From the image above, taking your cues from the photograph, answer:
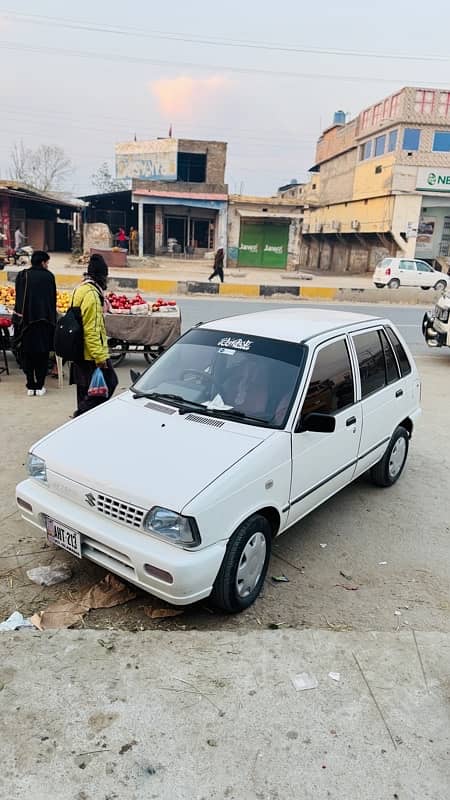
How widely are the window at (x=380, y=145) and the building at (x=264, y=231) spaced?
894 centimetres

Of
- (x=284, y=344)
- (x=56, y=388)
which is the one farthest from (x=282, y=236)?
(x=284, y=344)

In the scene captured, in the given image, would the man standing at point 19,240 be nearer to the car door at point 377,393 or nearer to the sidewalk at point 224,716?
the car door at point 377,393

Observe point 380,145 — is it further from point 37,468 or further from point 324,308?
point 37,468

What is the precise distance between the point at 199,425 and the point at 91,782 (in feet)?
6.66

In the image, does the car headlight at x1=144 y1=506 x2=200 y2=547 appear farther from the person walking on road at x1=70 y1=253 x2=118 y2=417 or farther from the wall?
the wall

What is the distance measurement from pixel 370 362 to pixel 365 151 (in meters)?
42.4

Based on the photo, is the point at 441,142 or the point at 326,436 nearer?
the point at 326,436

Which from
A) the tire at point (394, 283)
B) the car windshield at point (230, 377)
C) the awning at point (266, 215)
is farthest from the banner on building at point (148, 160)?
the car windshield at point (230, 377)

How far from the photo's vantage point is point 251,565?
343cm

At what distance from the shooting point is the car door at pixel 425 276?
28875 mm

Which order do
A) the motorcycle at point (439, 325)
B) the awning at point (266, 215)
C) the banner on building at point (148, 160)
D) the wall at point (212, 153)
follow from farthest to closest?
1. the banner on building at point (148, 160)
2. the wall at point (212, 153)
3. the awning at point (266, 215)
4. the motorcycle at point (439, 325)

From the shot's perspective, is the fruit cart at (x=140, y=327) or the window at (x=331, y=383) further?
the fruit cart at (x=140, y=327)

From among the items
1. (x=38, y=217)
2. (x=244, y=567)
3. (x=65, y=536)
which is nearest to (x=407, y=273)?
(x=38, y=217)

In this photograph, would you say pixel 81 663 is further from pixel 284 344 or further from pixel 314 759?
pixel 284 344
